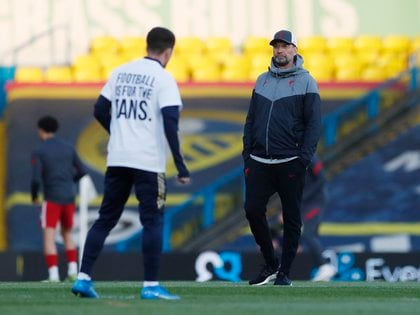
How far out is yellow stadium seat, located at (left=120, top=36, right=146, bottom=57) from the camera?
2422cm

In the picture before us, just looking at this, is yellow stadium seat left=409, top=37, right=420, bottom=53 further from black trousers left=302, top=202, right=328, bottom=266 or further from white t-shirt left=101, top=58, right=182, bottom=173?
white t-shirt left=101, top=58, right=182, bottom=173

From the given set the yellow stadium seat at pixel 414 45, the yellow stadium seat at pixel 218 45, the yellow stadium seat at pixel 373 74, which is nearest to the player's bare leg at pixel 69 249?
the yellow stadium seat at pixel 373 74

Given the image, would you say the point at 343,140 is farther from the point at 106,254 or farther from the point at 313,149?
the point at 313,149

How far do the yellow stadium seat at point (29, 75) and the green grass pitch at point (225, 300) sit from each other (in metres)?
10.6

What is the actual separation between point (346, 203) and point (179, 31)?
5.47 m

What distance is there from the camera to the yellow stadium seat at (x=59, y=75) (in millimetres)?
22859

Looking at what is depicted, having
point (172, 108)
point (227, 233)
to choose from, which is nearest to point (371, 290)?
point (172, 108)

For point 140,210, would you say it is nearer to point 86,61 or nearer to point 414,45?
point 86,61

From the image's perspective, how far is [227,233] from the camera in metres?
21.4

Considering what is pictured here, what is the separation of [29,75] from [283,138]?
39.1ft

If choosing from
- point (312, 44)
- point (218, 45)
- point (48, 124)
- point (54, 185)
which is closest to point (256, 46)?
point (218, 45)

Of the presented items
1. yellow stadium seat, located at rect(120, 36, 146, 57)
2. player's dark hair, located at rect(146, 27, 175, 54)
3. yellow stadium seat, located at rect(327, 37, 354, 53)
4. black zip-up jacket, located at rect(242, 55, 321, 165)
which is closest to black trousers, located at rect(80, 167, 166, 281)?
player's dark hair, located at rect(146, 27, 175, 54)

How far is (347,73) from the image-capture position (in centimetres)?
2300

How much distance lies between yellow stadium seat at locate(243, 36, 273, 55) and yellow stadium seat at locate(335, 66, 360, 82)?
1.66 m
